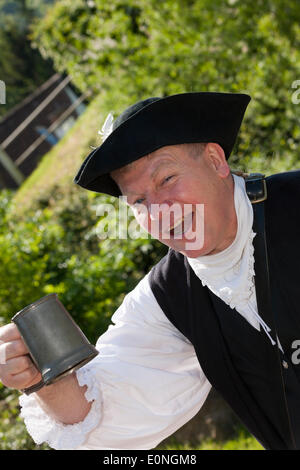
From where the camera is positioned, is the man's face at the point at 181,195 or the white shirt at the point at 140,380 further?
the white shirt at the point at 140,380

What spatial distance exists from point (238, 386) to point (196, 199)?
2.67 feet

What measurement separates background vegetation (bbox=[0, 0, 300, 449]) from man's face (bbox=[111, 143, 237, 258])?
210 centimetres

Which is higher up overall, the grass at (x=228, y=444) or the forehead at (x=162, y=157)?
the forehead at (x=162, y=157)

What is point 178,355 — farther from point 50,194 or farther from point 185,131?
point 50,194

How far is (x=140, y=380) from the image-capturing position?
6.56 ft

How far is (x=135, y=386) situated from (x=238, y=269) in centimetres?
62

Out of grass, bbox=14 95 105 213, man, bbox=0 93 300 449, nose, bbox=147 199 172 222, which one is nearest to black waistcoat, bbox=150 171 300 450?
man, bbox=0 93 300 449

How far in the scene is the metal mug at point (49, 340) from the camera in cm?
156

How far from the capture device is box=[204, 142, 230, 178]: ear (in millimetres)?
1812

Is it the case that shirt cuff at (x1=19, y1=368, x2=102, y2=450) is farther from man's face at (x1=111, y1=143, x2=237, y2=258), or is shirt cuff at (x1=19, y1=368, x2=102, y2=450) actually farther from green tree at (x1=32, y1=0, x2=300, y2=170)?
green tree at (x1=32, y1=0, x2=300, y2=170)

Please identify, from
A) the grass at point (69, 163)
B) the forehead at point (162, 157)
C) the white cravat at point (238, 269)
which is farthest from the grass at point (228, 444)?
the grass at point (69, 163)

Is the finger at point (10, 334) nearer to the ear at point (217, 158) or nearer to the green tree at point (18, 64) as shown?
the ear at point (217, 158)

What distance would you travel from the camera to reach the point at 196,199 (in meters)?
1.73

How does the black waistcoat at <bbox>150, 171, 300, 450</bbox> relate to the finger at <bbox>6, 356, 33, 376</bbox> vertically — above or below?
below
